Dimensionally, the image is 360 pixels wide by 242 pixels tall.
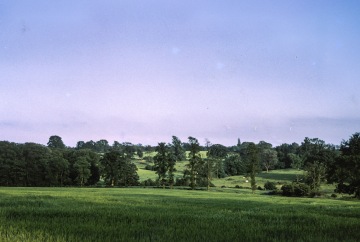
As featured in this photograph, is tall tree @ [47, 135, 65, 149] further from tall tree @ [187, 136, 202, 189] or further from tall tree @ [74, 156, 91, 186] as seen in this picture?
tall tree @ [187, 136, 202, 189]

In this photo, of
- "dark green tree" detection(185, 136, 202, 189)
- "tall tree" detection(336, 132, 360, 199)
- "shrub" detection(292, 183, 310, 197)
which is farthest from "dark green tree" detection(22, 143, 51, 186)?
"tall tree" detection(336, 132, 360, 199)

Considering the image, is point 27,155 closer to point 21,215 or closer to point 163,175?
point 163,175

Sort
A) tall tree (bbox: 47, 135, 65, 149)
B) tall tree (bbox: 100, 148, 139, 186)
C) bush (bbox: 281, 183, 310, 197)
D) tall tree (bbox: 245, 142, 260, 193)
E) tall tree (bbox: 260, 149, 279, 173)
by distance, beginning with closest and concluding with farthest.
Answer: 1. bush (bbox: 281, 183, 310, 197)
2. tall tree (bbox: 245, 142, 260, 193)
3. tall tree (bbox: 100, 148, 139, 186)
4. tall tree (bbox: 260, 149, 279, 173)
5. tall tree (bbox: 47, 135, 65, 149)

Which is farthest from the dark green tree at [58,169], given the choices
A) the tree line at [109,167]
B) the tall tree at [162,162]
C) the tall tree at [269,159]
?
the tall tree at [269,159]

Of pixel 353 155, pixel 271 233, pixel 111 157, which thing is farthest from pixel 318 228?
pixel 111 157

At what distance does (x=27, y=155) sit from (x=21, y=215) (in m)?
108

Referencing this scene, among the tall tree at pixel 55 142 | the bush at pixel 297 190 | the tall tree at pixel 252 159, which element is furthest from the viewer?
the tall tree at pixel 55 142

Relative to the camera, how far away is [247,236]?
10.3 meters

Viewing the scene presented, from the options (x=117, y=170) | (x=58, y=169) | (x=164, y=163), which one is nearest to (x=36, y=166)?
(x=58, y=169)

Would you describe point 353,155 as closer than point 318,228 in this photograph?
No

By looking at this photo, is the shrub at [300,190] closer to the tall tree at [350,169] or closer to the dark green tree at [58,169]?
the tall tree at [350,169]

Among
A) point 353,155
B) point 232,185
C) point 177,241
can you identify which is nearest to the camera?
point 177,241

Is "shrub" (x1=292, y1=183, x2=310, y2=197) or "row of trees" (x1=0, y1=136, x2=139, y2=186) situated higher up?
"row of trees" (x1=0, y1=136, x2=139, y2=186)

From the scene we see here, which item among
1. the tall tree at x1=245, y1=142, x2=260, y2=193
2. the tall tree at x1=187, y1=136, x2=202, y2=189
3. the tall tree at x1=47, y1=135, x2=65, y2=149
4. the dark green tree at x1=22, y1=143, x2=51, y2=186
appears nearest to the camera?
the tall tree at x1=245, y1=142, x2=260, y2=193
